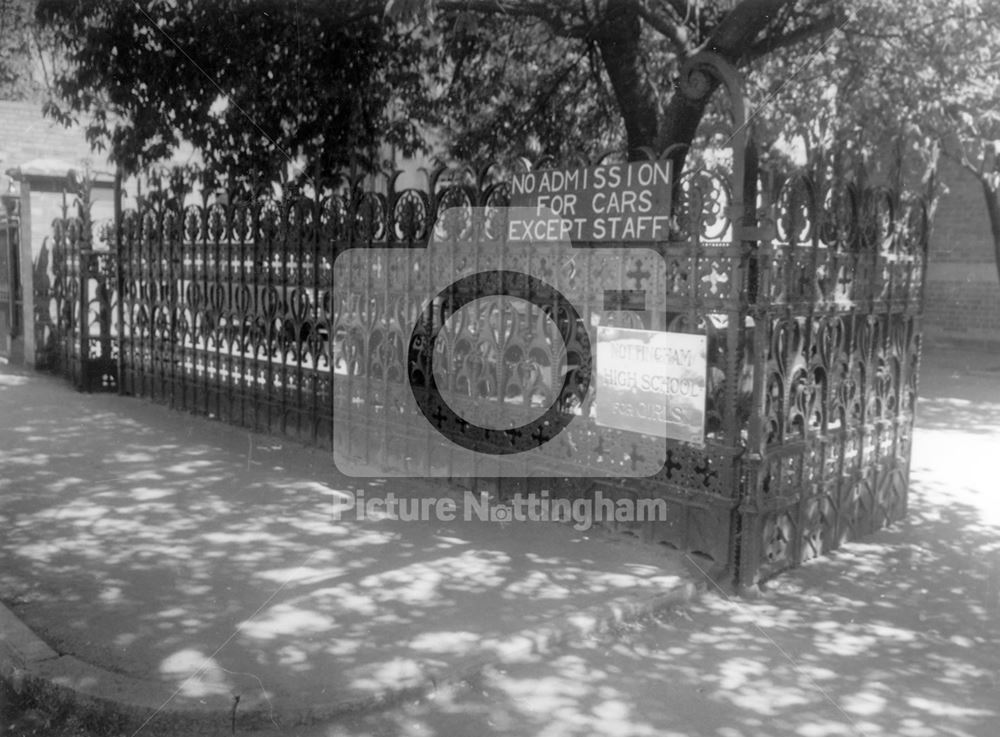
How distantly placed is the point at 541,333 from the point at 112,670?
11.2ft

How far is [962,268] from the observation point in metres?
20.7

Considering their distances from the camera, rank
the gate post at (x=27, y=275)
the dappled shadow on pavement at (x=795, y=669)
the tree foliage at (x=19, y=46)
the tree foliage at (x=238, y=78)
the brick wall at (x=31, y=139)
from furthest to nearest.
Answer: the brick wall at (x=31, y=139) < the gate post at (x=27, y=275) < the tree foliage at (x=19, y=46) < the tree foliage at (x=238, y=78) < the dappled shadow on pavement at (x=795, y=669)

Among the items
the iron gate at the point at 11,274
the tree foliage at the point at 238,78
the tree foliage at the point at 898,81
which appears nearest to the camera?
the tree foliage at the point at 898,81

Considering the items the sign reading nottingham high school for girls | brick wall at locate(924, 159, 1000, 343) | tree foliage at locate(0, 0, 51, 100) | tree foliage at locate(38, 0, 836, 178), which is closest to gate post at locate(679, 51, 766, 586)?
the sign reading nottingham high school for girls

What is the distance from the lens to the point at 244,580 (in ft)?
18.2

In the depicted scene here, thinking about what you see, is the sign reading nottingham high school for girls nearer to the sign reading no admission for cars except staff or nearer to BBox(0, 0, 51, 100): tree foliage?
the sign reading no admission for cars except staff

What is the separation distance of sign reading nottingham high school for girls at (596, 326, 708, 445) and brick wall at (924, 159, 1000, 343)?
51.9 feet

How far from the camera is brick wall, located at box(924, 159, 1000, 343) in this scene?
795 inches

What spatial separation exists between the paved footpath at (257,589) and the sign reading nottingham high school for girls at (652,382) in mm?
802

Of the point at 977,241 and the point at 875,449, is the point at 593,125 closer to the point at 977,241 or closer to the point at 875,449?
the point at 875,449

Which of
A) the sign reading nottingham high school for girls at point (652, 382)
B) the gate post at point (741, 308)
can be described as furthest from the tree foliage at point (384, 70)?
the sign reading nottingham high school for girls at point (652, 382)

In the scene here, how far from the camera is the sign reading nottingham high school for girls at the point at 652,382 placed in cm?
591

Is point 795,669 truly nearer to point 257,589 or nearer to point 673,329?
point 673,329

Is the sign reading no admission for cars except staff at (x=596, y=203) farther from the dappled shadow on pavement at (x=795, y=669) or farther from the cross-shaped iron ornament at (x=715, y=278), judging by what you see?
the dappled shadow on pavement at (x=795, y=669)
